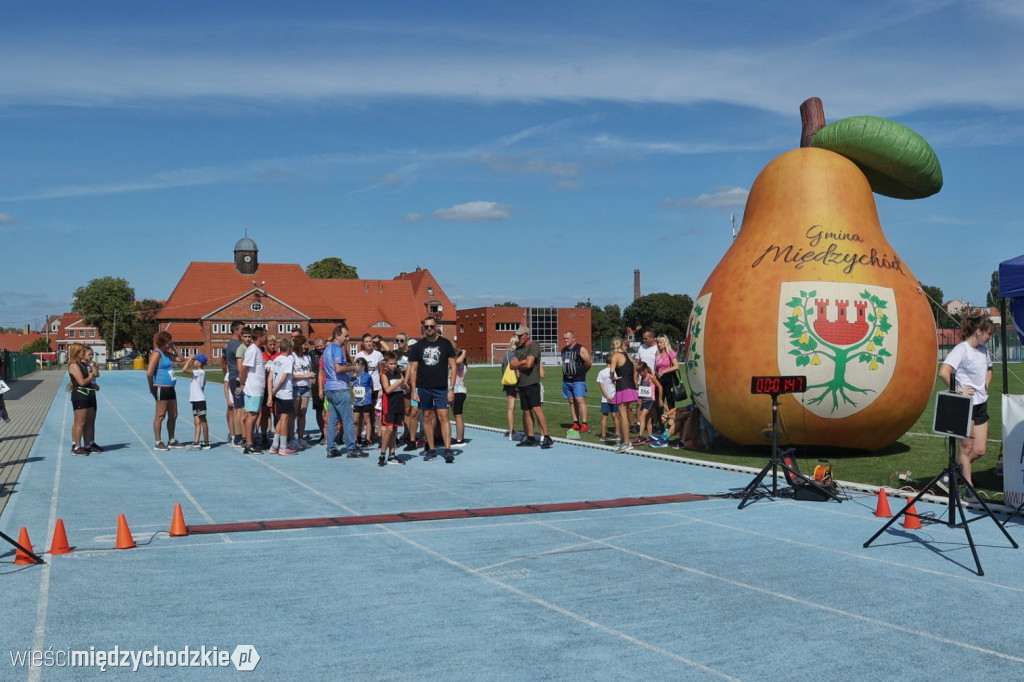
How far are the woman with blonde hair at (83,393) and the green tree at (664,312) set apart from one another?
104014mm

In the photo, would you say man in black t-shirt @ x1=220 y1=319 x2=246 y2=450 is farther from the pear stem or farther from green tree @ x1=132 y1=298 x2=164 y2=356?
green tree @ x1=132 y1=298 x2=164 y2=356

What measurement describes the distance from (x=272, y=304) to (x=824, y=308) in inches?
3418

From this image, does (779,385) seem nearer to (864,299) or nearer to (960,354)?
(960,354)

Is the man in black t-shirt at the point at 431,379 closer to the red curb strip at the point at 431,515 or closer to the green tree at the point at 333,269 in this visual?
the red curb strip at the point at 431,515

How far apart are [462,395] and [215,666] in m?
10.4

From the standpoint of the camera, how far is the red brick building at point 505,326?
11038 centimetres

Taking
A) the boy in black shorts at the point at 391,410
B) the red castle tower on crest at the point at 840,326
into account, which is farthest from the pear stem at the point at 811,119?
the boy in black shorts at the point at 391,410

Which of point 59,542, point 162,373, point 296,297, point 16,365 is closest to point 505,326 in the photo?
point 296,297

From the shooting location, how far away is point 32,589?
6.25m

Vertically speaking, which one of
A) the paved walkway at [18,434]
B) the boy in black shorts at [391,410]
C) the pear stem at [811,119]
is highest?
the pear stem at [811,119]

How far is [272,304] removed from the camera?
9419 centimetres

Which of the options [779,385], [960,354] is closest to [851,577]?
[779,385]

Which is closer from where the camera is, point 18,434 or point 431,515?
point 431,515

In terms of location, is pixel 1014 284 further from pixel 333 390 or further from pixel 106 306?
pixel 106 306
